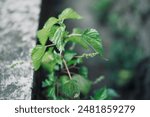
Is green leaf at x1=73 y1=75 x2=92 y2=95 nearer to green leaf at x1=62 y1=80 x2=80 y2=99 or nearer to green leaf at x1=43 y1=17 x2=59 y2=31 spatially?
green leaf at x1=62 y1=80 x2=80 y2=99

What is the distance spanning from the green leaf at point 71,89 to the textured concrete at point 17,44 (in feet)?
0.57

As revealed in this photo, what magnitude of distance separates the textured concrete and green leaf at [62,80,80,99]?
174mm

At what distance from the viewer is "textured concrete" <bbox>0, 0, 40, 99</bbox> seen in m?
1.50

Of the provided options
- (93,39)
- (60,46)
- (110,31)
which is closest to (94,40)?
(93,39)

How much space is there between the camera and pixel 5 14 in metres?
1.90

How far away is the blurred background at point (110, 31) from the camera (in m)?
1.82

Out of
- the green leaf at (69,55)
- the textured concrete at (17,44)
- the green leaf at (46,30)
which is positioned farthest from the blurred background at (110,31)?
the green leaf at (46,30)

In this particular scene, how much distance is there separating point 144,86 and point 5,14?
136 cm

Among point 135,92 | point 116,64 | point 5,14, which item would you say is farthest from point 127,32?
point 5,14

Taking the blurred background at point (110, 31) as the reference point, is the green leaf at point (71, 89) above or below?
below

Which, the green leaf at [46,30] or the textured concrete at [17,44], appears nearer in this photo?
the green leaf at [46,30]

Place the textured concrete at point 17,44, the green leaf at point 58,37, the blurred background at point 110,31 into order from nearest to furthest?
1. the green leaf at point 58,37
2. the textured concrete at point 17,44
3. the blurred background at point 110,31

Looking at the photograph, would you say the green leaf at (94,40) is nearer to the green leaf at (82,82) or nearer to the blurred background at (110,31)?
the green leaf at (82,82)

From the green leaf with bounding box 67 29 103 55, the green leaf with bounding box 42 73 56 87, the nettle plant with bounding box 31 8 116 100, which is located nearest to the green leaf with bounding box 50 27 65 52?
the nettle plant with bounding box 31 8 116 100
